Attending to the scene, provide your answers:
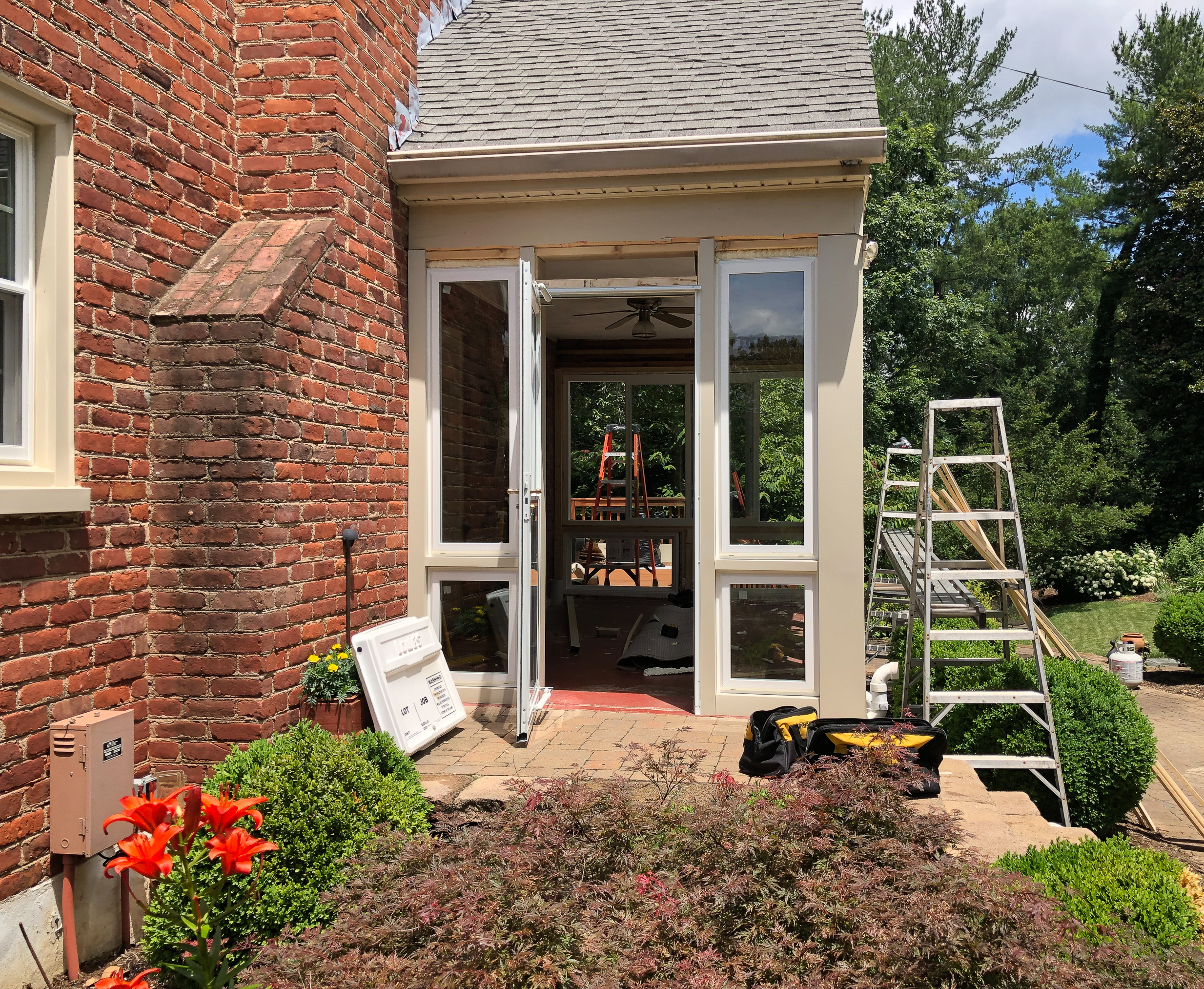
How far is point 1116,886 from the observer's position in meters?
2.91

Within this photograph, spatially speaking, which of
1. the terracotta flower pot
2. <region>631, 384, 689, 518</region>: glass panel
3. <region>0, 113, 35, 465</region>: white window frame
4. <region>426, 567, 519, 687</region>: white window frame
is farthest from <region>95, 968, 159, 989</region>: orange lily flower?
<region>631, 384, 689, 518</region>: glass panel

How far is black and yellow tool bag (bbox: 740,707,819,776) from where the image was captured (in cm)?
421

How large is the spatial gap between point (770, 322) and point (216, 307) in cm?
320

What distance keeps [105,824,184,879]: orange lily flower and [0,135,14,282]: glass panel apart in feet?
7.30

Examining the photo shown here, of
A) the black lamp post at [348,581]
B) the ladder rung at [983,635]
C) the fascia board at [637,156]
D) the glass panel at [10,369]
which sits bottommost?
the ladder rung at [983,635]

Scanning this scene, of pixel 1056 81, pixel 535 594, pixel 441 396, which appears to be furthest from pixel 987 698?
pixel 1056 81

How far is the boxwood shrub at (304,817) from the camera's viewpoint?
3.04 meters

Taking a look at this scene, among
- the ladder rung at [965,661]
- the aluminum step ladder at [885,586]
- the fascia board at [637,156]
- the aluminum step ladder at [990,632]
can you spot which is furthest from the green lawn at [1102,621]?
the fascia board at [637,156]

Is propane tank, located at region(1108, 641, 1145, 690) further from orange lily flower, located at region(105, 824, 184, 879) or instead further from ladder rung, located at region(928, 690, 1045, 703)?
orange lily flower, located at region(105, 824, 184, 879)

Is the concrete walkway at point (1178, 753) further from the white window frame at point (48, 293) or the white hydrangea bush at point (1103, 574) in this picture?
the white hydrangea bush at point (1103, 574)

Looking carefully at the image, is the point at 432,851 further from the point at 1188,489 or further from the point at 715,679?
the point at 1188,489

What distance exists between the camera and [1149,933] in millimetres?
2756

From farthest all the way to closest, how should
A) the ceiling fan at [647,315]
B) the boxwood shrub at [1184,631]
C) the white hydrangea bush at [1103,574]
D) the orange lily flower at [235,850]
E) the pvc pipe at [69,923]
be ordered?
the white hydrangea bush at [1103,574]
the boxwood shrub at [1184,631]
the ceiling fan at [647,315]
the pvc pipe at [69,923]
the orange lily flower at [235,850]

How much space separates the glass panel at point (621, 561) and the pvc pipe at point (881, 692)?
13.4 ft
